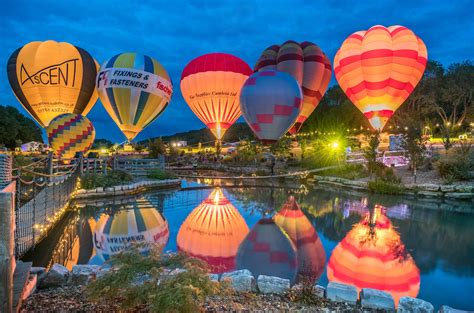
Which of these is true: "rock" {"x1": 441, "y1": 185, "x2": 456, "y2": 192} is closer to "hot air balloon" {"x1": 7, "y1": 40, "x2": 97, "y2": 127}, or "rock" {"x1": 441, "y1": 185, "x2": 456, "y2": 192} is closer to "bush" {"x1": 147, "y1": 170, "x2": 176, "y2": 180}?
"bush" {"x1": 147, "y1": 170, "x2": 176, "y2": 180}

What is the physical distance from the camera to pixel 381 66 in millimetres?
19578

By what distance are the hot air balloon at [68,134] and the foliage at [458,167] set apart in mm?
17566

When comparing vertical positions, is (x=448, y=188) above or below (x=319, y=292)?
above

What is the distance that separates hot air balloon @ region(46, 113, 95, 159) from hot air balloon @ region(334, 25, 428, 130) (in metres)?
15.7

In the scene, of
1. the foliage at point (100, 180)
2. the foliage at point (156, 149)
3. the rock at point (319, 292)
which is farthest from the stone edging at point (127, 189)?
the foliage at point (156, 149)

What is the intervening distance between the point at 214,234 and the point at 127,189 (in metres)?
7.68

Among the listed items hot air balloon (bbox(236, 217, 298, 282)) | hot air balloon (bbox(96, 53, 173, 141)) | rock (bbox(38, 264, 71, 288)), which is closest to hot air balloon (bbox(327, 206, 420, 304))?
hot air balloon (bbox(236, 217, 298, 282))

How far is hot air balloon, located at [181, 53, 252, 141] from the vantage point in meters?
20.9

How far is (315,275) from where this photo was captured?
18.6 feet

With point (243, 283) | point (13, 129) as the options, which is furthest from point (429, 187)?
point (13, 129)

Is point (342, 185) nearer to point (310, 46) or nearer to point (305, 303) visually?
point (310, 46)

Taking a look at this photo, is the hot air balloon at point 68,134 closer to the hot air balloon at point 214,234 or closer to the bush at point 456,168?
the hot air balloon at point 214,234

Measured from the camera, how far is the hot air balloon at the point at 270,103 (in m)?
16.0

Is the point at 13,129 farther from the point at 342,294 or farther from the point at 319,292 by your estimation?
the point at 342,294
